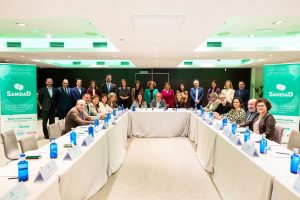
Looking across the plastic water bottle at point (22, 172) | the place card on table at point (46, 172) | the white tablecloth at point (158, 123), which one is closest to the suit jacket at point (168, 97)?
the white tablecloth at point (158, 123)

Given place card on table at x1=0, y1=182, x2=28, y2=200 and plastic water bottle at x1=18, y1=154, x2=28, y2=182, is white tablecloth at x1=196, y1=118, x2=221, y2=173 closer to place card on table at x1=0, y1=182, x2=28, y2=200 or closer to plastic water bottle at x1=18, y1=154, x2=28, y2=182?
plastic water bottle at x1=18, y1=154, x2=28, y2=182

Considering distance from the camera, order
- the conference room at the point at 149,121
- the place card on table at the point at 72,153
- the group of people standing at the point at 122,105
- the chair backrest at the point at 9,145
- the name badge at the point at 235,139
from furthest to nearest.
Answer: the group of people standing at the point at 122,105 < the chair backrest at the point at 9,145 < the name badge at the point at 235,139 < the place card on table at the point at 72,153 < the conference room at the point at 149,121

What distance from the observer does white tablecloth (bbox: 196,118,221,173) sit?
3.88 m

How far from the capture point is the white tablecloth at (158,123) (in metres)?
6.70

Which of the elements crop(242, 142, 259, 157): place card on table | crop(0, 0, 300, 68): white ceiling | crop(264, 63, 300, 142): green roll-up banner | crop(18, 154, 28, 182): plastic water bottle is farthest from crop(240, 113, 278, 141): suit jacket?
crop(18, 154, 28, 182): plastic water bottle

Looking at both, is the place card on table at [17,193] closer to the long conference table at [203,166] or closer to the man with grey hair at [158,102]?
the long conference table at [203,166]

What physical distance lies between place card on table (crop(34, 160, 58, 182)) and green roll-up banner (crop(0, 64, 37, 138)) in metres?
4.25

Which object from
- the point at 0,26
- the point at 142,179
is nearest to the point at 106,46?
the point at 0,26

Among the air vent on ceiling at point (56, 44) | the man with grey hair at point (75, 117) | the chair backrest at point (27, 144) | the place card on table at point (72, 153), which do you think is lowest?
the chair backrest at point (27, 144)

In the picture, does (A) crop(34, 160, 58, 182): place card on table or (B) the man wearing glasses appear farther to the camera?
(B) the man wearing glasses

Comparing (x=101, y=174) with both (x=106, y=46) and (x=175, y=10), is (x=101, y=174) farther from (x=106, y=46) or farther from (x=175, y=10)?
(x=106, y=46)

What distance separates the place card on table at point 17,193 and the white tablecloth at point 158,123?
204 inches

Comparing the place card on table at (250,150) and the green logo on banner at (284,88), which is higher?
the green logo on banner at (284,88)

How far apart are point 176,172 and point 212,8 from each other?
Answer: 245 cm
